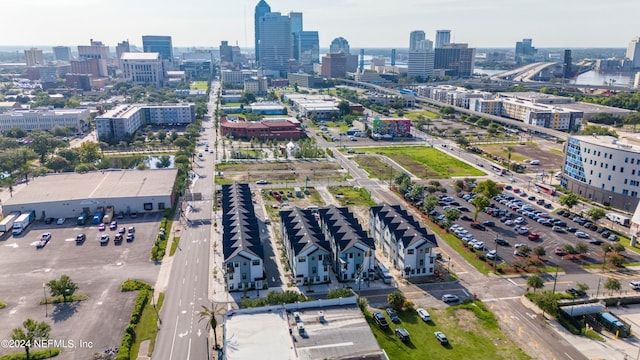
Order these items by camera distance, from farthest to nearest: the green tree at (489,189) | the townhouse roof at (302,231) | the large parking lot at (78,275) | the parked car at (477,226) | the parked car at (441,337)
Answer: the green tree at (489,189)
the parked car at (477,226)
the townhouse roof at (302,231)
the large parking lot at (78,275)
the parked car at (441,337)

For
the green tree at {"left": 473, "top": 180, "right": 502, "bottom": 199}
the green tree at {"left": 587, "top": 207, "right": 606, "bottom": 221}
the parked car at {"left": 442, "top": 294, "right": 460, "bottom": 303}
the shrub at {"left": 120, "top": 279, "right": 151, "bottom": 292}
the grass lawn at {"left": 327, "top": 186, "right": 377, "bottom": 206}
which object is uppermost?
the green tree at {"left": 473, "top": 180, "right": 502, "bottom": 199}

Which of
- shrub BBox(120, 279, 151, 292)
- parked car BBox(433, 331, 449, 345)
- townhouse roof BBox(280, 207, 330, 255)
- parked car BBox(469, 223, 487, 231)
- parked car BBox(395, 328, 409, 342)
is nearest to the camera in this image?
parked car BBox(433, 331, 449, 345)

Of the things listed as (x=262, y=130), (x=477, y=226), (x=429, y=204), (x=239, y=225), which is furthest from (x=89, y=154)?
(x=477, y=226)

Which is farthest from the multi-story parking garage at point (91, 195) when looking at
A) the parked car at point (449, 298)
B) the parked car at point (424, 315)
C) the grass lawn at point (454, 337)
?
the parked car at point (449, 298)

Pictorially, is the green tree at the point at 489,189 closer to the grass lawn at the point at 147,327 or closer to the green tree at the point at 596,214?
the green tree at the point at 596,214

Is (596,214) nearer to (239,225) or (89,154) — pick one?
(239,225)

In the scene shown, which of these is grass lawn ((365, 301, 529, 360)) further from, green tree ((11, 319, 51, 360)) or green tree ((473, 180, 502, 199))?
green tree ((473, 180, 502, 199))

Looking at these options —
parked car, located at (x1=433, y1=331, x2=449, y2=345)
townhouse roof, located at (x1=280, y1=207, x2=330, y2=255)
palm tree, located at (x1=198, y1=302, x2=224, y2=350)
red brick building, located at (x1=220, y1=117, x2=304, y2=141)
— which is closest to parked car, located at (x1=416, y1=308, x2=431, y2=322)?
parked car, located at (x1=433, y1=331, x2=449, y2=345)

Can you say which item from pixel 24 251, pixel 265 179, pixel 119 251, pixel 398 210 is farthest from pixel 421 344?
pixel 265 179
